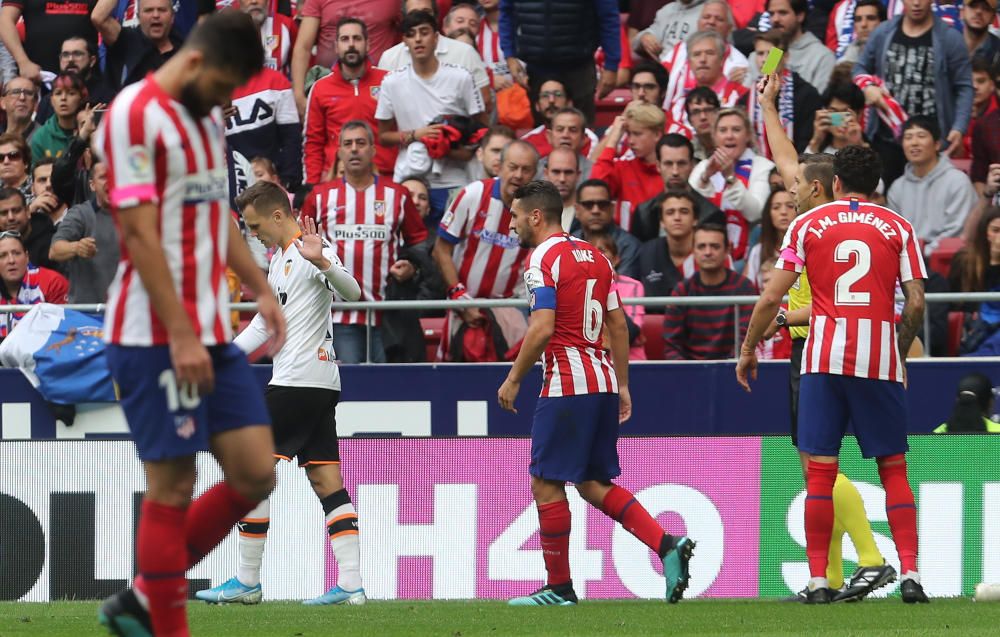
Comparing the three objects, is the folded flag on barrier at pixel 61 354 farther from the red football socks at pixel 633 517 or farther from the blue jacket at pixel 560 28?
the blue jacket at pixel 560 28

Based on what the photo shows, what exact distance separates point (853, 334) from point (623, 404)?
1311 millimetres

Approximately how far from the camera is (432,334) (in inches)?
457

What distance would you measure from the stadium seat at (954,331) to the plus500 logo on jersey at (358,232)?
385 centimetres

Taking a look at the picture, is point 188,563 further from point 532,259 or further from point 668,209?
point 668,209

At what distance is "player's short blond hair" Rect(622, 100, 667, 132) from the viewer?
12648 millimetres

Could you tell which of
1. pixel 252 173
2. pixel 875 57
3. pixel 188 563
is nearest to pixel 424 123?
pixel 252 173

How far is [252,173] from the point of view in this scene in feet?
42.8

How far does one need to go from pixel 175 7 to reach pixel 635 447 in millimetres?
7302

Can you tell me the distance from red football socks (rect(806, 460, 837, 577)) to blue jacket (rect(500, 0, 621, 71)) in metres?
6.72

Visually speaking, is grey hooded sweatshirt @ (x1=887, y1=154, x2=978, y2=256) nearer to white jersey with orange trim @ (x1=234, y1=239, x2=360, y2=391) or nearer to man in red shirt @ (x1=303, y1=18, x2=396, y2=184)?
man in red shirt @ (x1=303, y1=18, x2=396, y2=184)

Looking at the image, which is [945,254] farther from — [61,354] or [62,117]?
[62,117]

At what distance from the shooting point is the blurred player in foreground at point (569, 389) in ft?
26.2

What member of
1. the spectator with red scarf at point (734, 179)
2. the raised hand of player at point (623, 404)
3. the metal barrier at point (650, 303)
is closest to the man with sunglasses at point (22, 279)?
the metal barrier at point (650, 303)

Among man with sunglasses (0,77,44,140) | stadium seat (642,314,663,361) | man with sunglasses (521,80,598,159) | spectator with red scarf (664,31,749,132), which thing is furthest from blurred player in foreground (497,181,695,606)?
man with sunglasses (0,77,44,140)
